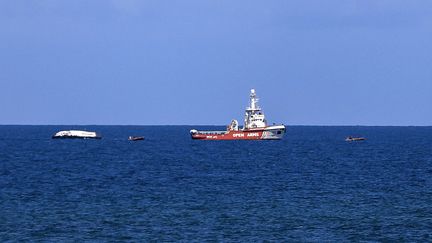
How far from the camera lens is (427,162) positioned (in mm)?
126812

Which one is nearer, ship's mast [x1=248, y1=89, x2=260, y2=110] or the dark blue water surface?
the dark blue water surface

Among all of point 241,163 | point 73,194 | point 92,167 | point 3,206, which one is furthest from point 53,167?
point 3,206

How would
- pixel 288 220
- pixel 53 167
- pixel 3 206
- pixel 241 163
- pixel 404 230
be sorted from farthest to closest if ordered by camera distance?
pixel 241 163 → pixel 53 167 → pixel 3 206 → pixel 288 220 → pixel 404 230

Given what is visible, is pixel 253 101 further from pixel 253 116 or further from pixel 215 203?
pixel 215 203

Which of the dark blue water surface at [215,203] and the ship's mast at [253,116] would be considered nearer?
the dark blue water surface at [215,203]

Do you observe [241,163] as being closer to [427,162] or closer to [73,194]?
[427,162]

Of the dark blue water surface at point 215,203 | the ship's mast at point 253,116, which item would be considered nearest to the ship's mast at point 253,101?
the ship's mast at point 253,116

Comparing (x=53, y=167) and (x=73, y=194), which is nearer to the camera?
(x=73, y=194)

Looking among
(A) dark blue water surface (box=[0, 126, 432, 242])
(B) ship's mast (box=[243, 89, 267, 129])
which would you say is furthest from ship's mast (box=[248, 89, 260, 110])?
(A) dark blue water surface (box=[0, 126, 432, 242])

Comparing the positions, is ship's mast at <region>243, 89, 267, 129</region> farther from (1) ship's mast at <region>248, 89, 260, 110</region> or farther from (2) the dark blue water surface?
(2) the dark blue water surface

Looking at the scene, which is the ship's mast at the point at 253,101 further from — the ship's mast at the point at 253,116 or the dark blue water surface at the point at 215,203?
the dark blue water surface at the point at 215,203

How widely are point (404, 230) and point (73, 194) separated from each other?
3108 cm

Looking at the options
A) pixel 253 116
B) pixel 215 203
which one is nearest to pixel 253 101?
pixel 253 116

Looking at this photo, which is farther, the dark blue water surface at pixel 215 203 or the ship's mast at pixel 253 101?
the ship's mast at pixel 253 101
